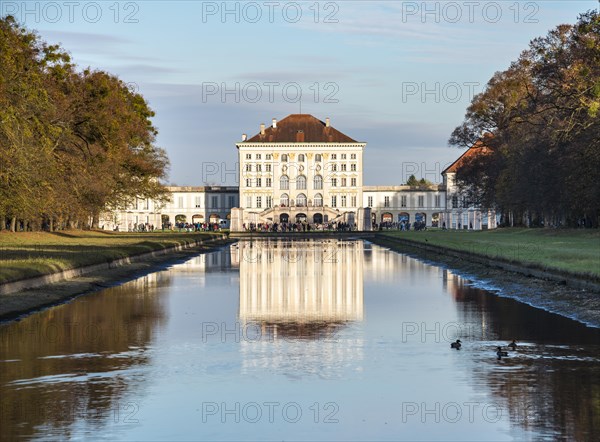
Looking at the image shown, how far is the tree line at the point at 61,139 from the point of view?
33.6m

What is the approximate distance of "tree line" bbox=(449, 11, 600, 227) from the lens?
132 ft

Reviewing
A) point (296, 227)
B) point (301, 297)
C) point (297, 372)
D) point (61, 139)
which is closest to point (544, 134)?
Result: point (61, 139)

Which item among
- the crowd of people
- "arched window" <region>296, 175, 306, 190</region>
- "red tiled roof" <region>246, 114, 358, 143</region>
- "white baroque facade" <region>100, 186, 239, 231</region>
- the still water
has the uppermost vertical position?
"red tiled roof" <region>246, 114, 358, 143</region>

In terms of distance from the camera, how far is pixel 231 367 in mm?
12281

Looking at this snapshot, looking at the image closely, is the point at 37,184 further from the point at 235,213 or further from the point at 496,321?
the point at 235,213

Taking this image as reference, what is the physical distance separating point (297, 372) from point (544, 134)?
50.1m

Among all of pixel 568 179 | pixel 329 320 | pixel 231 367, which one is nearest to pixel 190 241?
pixel 568 179

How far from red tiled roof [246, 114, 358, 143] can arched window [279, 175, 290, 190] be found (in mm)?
6024

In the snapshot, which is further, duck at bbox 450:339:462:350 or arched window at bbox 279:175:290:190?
arched window at bbox 279:175:290:190

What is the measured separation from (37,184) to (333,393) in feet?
86.4

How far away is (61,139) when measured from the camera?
4738 centimetres

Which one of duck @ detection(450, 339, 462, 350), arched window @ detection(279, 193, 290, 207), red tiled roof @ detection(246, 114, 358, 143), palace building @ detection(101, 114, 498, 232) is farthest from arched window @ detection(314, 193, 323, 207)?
duck @ detection(450, 339, 462, 350)

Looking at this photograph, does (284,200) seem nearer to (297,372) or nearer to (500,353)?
(500,353)

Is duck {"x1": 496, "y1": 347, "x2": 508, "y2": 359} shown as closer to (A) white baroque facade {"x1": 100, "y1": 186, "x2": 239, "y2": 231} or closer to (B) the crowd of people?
(B) the crowd of people
